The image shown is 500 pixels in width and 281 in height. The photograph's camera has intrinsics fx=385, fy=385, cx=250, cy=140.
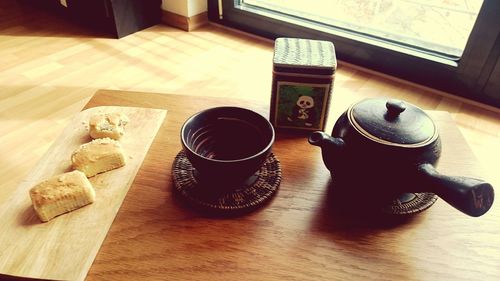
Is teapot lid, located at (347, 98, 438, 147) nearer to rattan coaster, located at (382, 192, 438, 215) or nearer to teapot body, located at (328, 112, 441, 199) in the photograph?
teapot body, located at (328, 112, 441, 199)

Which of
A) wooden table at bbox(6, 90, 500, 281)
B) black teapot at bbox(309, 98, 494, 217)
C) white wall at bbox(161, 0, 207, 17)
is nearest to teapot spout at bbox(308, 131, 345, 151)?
black teapot at bbox(309, 98, 494, 217)

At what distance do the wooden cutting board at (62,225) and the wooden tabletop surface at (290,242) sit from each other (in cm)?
2

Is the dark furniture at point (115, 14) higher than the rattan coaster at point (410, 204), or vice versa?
the rattan coaster at point (410, 204)

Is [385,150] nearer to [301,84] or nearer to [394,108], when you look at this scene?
[394,108]

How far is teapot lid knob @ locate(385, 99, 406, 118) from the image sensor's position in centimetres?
55

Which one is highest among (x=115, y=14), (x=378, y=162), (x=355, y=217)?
(x=378, y=162)

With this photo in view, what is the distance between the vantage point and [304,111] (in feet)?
2.41

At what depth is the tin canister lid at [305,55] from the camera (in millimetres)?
683

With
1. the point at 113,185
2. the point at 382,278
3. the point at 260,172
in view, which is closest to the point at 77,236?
the point at 113,185

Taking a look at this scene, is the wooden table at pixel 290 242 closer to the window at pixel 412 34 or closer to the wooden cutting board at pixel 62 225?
the wooden cutting board at pixel 62 225

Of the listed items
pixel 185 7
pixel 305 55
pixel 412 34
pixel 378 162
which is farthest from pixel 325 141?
pixel 185 7

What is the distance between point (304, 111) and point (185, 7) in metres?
1.42

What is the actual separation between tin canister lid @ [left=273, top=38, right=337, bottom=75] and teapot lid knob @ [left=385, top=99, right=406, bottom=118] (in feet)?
0.50

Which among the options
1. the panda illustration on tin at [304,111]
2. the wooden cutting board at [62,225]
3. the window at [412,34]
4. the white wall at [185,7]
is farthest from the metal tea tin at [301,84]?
the white wall at [185,7]
